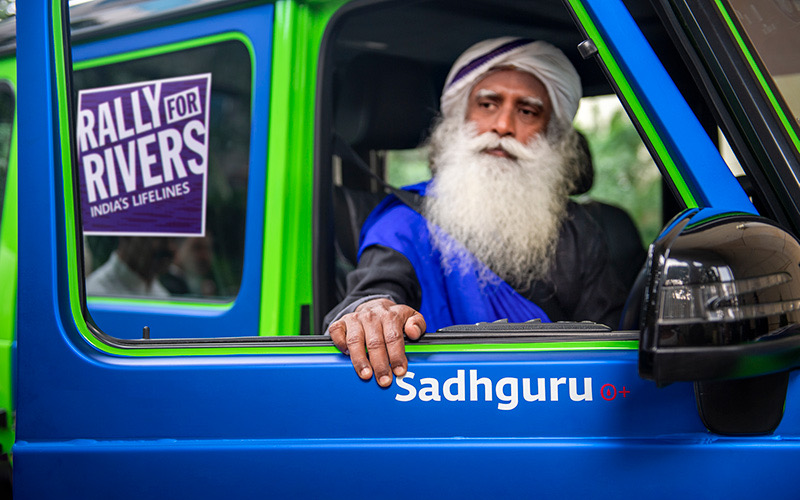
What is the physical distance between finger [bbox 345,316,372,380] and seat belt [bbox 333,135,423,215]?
914 mm

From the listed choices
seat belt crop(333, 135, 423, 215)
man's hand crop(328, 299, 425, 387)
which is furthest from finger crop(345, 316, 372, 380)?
seat belt crop(333, 135, 423, 215)

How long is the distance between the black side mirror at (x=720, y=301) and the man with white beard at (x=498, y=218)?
37.2 inches

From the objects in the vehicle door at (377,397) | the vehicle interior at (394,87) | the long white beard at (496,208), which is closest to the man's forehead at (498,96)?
the long white beard at (496,208)

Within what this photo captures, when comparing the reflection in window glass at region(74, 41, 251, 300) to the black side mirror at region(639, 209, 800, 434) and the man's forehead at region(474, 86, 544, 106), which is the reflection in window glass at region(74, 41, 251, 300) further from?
the black side mirror at region(639, 209, 800, 434)

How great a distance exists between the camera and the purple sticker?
1959mm

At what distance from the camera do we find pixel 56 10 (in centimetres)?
148

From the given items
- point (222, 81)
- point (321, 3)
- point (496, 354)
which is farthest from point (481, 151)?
point (496, 354)

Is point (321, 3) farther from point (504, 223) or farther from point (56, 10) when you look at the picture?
point (504, 223)

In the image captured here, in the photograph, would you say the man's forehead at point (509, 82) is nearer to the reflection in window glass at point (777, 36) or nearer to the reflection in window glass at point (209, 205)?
the reflection in window glass at point (209, 205)

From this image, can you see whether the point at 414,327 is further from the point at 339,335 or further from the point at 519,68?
the point at 519,68

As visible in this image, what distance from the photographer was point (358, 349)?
51.8 inches

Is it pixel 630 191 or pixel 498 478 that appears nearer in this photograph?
pixel 498 478

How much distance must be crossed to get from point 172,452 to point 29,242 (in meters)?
0.53

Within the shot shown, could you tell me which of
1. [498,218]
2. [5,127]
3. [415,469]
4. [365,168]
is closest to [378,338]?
[415,469]
